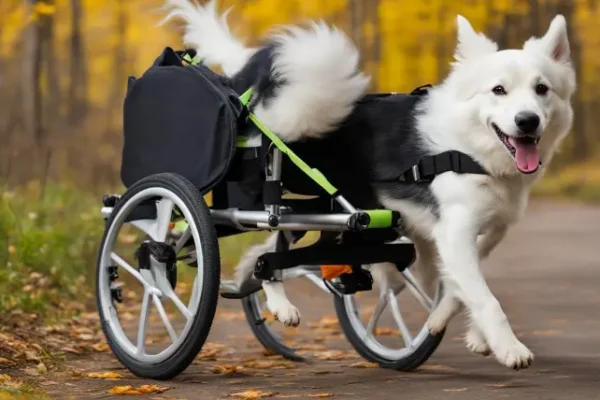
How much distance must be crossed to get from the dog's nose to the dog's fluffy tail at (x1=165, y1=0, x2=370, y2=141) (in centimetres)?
83

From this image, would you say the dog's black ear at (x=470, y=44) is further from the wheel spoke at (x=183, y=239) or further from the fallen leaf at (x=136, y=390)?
the fallen leaf at (x=136, y=390)

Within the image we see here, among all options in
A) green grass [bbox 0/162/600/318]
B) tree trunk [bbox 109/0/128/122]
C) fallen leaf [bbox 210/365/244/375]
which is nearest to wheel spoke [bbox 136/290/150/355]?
fallen leaf [bbox 210/365/244/375]

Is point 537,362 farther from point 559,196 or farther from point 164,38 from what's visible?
point 164,38

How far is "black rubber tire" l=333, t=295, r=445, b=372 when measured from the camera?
6195 millimetres

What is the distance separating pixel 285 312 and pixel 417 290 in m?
0.86

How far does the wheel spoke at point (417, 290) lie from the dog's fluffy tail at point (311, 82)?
106 centimetres

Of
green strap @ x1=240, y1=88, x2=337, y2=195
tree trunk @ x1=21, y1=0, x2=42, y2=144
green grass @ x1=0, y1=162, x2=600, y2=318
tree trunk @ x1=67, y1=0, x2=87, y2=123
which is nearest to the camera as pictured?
green strap @ x1=240, y1=88, x2=337, y2=195

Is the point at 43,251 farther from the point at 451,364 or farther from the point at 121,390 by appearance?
the point at 121,390

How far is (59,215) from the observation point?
10734mm

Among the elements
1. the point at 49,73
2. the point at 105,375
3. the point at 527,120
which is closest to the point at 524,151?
the point at 527,120

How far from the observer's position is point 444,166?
5.52 m

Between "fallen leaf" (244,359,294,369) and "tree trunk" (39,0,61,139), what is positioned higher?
"tree trunk" (39,0,61,139)

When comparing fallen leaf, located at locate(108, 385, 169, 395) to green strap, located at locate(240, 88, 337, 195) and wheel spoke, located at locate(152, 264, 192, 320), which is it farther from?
green strap, located at locate(240, 88, 337, 195)

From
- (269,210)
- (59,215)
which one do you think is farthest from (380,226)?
(59,215)
